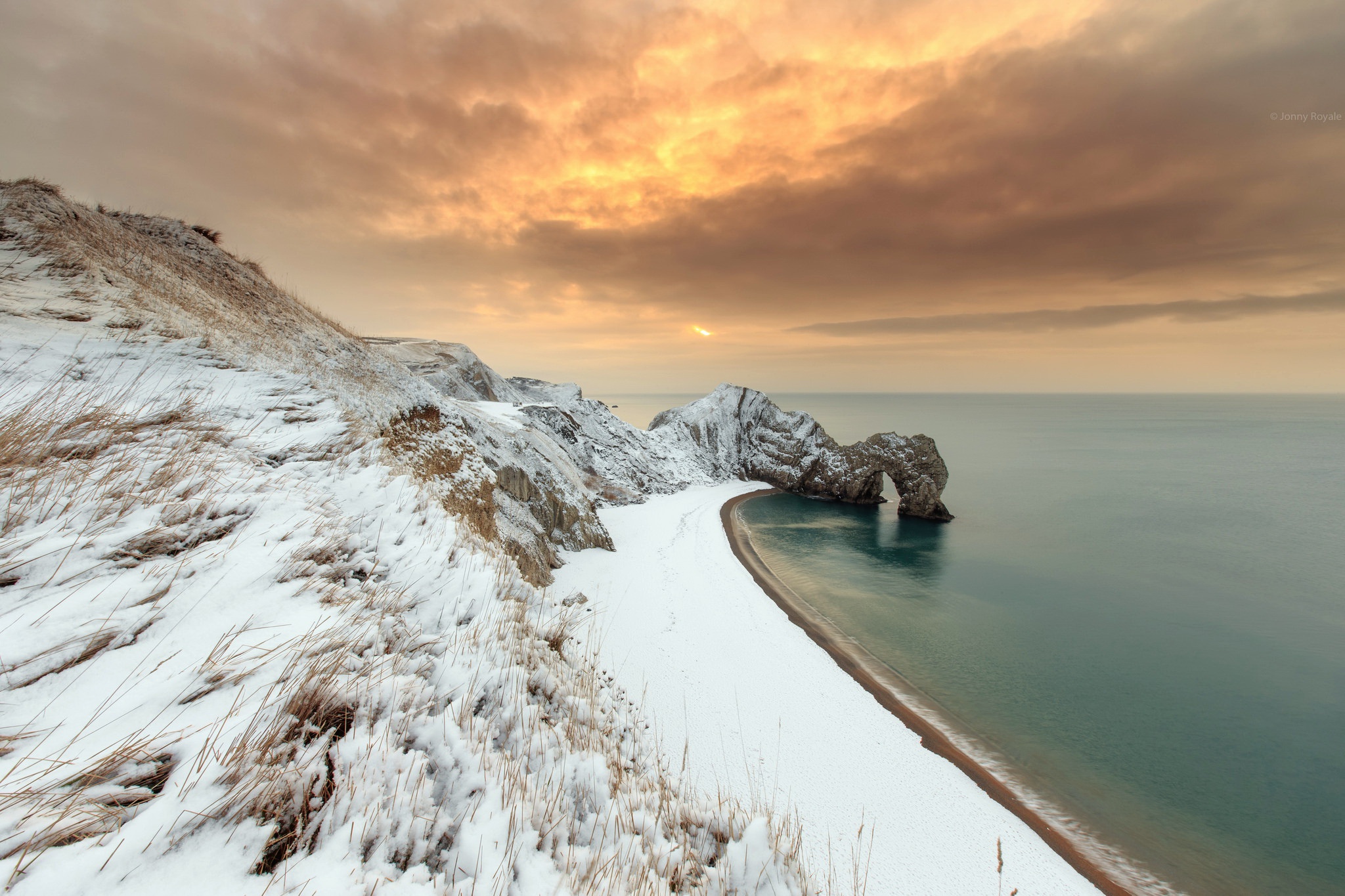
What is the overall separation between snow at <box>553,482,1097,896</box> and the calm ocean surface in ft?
10.6

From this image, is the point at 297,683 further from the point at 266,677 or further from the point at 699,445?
the point at 699,445

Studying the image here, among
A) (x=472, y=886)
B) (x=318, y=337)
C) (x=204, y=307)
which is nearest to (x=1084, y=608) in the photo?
(x=472, y=886)

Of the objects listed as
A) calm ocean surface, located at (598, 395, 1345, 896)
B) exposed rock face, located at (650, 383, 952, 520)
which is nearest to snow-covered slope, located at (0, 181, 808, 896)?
calm ocean surface, located at (598, 395, 1345, 896)

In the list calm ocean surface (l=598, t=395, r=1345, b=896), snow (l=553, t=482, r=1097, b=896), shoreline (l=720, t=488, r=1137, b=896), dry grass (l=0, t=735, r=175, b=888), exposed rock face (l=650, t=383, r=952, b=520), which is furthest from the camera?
exposed rock face (l=650, t=383, r=952, b=520)

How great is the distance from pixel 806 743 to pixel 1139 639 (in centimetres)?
1912

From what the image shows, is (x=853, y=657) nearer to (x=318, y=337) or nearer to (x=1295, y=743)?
(x=1295, y=743)

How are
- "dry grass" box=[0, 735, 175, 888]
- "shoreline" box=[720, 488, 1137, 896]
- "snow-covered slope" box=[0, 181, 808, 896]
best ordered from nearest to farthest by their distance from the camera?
"dry grass" box=[0, 735, 175, 888] → "snow-covered slope" box=[0, 181, 808, 896] → "shoreline" box=[720, 488, 1137, 896]

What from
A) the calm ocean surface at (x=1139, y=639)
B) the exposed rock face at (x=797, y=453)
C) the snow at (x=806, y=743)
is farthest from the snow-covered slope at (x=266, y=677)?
the exposed rock face at (x=797, y=453)

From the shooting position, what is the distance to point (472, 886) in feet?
8.54

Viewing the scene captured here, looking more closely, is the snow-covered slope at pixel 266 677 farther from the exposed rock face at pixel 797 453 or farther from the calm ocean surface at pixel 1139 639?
the exposed rock face at pixel 797 453

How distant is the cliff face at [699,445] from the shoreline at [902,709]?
1352 cm

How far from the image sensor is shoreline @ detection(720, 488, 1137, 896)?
9359 mm

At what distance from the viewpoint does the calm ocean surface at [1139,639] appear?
35.4 ft

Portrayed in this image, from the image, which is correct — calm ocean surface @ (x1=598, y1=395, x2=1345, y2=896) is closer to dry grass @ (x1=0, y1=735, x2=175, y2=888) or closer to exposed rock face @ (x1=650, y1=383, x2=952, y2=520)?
exposed rock face @ (x1=650, y1=383, x2=952, y2=520)
